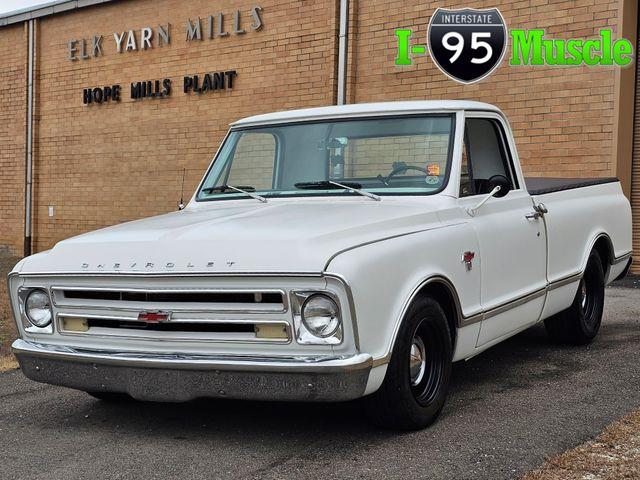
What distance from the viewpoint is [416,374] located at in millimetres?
4379

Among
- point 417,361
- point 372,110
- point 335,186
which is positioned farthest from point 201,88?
point 417,361

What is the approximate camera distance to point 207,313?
4.03 meters

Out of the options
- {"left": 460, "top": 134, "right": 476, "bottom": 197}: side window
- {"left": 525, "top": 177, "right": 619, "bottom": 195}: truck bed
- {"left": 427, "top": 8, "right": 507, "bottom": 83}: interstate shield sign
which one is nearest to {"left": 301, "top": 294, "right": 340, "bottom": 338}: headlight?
{"left": 460, "top": 134, "right": 476, "bottom": 197}: side window

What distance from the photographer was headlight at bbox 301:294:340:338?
3.85 meters

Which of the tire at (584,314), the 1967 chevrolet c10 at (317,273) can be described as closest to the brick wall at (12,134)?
the 1967 chevrolet c10 at (317,273)

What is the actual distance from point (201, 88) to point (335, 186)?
10721 mm

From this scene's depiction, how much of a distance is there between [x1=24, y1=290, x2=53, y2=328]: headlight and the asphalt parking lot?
0.62m

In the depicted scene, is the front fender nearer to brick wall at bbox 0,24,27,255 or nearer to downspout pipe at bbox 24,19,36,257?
downspout pipe at bbox 24,19,36,257

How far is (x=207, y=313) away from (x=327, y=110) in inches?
80.6

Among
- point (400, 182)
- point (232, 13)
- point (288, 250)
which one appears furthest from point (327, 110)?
point (232, 13)

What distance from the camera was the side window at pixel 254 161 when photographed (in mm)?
5551

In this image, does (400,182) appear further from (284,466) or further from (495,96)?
(495,96)

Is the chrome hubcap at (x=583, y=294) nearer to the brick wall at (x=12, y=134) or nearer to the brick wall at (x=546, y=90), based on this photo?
the brick wall at (x=546, y=90)

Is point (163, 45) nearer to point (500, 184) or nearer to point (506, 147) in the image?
point (506, 147)
